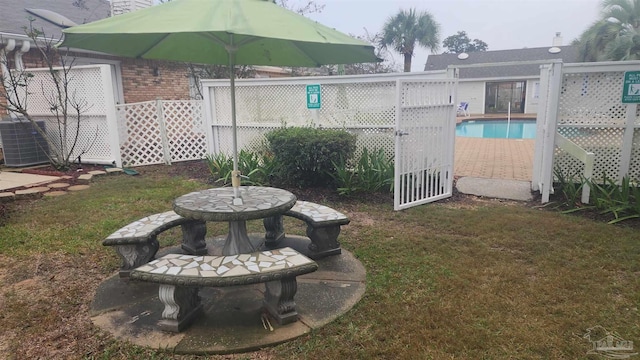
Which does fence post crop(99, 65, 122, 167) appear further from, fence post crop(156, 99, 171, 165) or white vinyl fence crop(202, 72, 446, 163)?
Result: white vinyl fence crop(202, 72, 446, 163)

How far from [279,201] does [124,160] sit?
6.31 meters

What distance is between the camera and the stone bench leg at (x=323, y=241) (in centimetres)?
392

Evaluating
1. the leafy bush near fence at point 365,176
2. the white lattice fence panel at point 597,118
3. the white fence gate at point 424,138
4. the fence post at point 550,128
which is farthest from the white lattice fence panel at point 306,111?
the white lattice fence panel at point 597,118

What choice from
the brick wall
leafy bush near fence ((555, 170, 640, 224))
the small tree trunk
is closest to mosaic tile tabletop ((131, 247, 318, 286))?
leafy bush near fence ((555, 170, 640, 224))

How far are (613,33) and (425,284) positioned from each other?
2014cm

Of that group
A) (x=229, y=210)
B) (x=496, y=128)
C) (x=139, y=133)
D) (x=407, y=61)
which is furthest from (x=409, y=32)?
(x=229, y=210)

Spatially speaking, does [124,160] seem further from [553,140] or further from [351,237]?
[553,140]

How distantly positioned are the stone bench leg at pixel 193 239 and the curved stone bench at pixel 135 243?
28 cm

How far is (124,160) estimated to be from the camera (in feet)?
27.5

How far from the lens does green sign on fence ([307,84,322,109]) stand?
7.22 metres

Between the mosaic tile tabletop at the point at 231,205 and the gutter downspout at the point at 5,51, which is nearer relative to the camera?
the mosaic tile tabletop at the point at 231,205

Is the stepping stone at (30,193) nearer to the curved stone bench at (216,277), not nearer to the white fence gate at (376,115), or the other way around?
the white fence gate at (376,115)

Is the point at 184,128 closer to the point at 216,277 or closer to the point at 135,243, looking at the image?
the point at 135,243

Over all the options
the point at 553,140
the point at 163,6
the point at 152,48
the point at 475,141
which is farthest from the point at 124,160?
the point at 475,141
